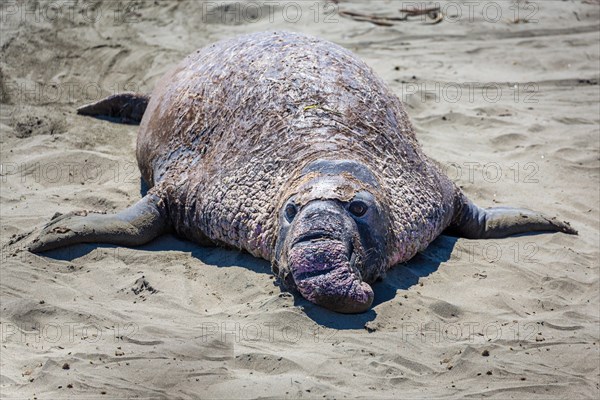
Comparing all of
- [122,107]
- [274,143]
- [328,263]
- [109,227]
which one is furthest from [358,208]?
[122,107]

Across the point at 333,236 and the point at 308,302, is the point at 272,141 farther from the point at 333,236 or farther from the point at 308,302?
the point at 308,302

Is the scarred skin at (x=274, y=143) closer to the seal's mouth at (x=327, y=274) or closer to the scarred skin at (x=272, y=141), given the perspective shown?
the scarred skin at (x=272, y=141)

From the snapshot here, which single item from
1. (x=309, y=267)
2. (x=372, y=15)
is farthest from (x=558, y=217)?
(x=372, y=15)

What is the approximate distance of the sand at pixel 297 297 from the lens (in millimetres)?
5441

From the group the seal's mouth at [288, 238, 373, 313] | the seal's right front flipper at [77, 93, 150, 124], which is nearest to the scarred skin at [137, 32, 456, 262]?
the seal's mouth at [288, 238, 373, 313]

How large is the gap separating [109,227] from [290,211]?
1512 mm

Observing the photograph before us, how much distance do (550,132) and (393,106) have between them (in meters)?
3.10

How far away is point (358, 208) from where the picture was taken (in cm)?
620

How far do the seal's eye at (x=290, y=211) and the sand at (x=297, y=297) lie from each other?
47cm

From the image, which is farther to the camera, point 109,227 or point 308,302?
point 109,227

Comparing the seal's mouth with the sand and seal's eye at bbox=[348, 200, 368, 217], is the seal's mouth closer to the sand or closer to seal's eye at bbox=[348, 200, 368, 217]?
the sand

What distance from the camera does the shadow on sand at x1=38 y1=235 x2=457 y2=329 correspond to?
236 inches

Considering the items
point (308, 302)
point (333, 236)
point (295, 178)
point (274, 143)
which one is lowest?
point (308, 302)

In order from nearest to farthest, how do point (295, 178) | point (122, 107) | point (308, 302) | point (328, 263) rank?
point (328, 263) < point (308, 302) < point (295, 178) < point (122, 107)
